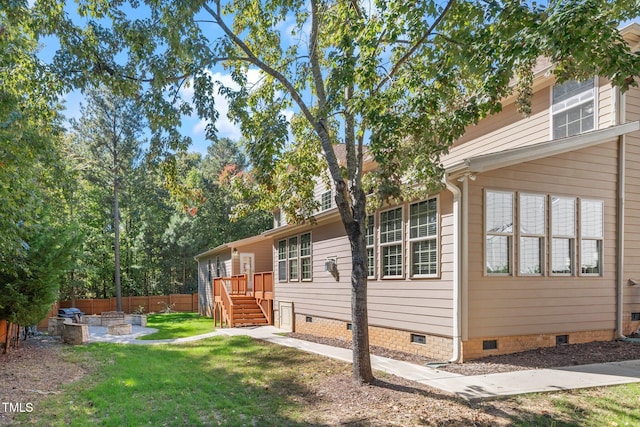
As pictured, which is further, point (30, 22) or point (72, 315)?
point (72, 315)

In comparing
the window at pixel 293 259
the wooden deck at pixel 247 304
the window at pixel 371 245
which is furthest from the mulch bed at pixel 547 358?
the wooden deck at pixel 247 304

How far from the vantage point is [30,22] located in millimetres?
5898

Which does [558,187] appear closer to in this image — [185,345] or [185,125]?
[185,125]

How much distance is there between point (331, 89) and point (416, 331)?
4.94m

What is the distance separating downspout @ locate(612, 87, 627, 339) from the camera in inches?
335

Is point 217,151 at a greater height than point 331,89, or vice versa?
point 217,151

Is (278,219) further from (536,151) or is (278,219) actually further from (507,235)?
(536,151)

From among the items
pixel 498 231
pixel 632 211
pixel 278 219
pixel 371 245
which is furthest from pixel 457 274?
pixel 278 219

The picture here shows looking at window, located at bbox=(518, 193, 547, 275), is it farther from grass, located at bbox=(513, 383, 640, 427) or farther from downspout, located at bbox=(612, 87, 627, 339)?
grass, located at bbox=(513, 383, 640, 427)

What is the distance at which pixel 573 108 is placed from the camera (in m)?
9.59

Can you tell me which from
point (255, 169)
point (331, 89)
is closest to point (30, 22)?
point (255, 169)

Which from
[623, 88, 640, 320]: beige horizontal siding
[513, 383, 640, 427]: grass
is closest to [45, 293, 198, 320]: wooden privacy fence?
[623, 88, 640, 320]: beige horizontal siding

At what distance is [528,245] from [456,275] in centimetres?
168

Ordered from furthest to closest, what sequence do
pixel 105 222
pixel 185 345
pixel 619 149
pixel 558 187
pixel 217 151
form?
pixel 217 151 → pixel 105 222 → pixel 185 345 → pixel 619 149 → pixel 558 187
